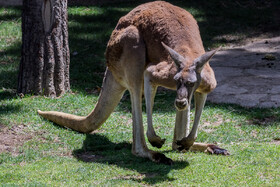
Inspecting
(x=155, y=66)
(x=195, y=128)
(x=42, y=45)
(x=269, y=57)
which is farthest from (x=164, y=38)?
(x=269, y=57)

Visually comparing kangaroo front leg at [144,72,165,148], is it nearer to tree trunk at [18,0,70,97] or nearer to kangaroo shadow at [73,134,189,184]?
kangaroo shadow at [73,134,189,184]

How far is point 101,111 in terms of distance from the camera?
5.97m

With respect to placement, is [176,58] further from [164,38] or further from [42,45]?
[42,45]

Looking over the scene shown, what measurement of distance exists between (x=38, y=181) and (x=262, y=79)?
4.79m

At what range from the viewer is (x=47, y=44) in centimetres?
729

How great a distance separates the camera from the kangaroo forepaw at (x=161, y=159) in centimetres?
505

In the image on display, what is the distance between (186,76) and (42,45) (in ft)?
11.0

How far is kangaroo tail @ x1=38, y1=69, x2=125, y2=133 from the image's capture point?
590 cm

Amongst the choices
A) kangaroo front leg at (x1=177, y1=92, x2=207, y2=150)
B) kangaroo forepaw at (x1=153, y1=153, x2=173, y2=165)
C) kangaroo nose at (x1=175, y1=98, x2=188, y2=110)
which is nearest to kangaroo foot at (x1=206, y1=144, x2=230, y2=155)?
kangaroo front leg at (x1=177, y1=92, x2=207, y2=150)

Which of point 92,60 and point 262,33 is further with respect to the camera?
point 262,33

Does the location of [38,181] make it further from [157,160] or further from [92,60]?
[92,60]

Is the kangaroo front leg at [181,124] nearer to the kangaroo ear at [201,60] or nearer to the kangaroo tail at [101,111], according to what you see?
the kangaroo tail at [101,111]

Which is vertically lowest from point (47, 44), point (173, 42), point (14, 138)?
point (14, 138)

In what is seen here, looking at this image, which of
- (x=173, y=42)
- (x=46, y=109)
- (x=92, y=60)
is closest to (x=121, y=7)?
(x=92, y=60)
